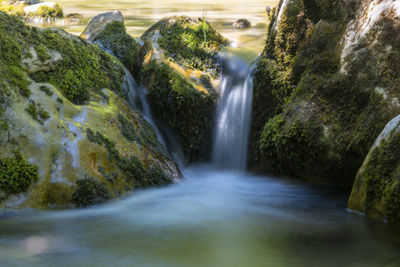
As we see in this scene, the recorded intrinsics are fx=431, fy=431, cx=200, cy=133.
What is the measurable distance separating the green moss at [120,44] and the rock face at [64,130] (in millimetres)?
1197

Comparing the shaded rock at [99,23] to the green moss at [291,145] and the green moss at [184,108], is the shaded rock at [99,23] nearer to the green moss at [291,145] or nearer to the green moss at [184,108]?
the green moss at [184,108]

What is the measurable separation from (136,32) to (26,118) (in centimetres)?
884

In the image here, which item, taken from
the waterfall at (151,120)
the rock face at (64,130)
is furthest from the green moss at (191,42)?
the rock face at (64,130)

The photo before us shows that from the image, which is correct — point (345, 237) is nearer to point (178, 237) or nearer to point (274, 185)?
point (178, 237)

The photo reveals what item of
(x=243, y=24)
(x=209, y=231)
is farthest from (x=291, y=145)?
(x=243, y=24)

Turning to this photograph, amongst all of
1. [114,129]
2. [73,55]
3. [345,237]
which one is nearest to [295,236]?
[345,237]

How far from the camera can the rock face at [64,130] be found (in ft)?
13.4

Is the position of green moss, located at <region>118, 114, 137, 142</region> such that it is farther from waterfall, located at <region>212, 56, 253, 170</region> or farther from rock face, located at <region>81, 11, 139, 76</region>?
rock face, located at <region>81, 11, 139, 76</region>

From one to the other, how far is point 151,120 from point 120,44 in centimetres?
177

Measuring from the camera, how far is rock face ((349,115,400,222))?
3664 mm

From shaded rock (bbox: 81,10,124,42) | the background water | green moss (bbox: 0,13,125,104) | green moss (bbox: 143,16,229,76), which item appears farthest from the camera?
the background water

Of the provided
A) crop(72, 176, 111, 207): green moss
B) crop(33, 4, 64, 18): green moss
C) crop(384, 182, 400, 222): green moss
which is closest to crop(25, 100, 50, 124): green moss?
crop(72, 176, 111, 207): green moss

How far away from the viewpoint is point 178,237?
141 inches

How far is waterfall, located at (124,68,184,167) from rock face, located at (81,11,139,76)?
0.65 m
